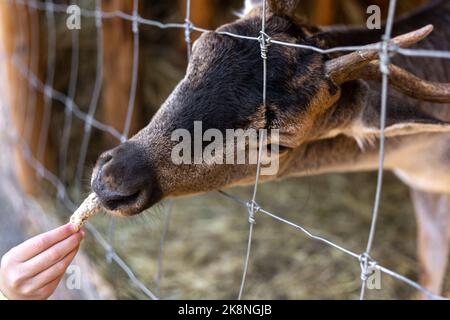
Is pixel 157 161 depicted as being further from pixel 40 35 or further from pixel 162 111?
pixel 40 35

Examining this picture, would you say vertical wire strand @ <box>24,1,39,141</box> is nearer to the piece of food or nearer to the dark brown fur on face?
the dark brown fur on face

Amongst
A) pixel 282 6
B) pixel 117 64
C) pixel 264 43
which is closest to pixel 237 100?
pixel 264 43

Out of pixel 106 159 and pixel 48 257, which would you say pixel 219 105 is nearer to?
pixel 106 159

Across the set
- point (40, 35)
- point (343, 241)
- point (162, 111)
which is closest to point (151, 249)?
point (343, 241)

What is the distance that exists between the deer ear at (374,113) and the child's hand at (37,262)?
1120 millimetres

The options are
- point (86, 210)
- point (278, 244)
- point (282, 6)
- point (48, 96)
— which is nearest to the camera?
point (86, 210)

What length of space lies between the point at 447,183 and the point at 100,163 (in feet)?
5.82

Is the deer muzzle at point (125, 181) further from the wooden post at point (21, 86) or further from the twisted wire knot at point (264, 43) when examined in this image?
the wooden post at point (21, 86)

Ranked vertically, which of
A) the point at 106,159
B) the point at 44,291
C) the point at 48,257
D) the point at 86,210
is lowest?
the point at 44,291

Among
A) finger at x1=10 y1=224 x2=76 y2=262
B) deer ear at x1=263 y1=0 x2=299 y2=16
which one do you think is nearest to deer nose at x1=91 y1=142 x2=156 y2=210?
finger at x1=10 y1=224 x2=76 y2=262

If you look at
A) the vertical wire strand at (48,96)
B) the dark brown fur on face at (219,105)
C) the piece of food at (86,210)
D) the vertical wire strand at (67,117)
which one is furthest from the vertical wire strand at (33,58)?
the piece of food at (86,210)

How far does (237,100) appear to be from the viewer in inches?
75.9

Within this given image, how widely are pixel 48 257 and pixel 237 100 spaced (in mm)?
790

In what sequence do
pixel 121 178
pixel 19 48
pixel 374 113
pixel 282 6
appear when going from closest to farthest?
pixel 121 178 → pixel 282 6 → pixel 374 113 → pixel 19 48
